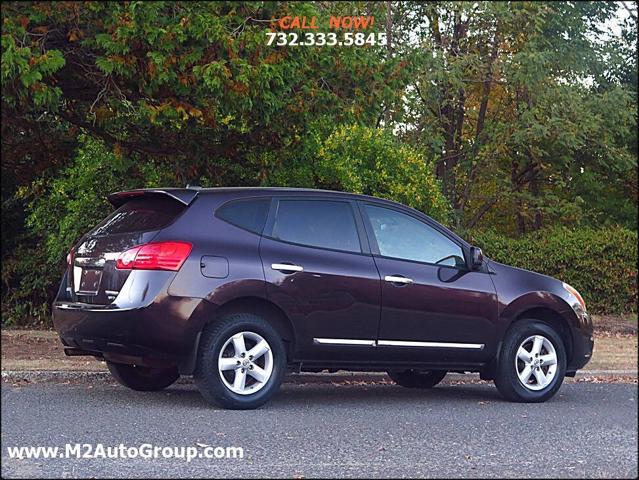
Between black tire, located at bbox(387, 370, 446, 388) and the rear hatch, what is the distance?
3289mm

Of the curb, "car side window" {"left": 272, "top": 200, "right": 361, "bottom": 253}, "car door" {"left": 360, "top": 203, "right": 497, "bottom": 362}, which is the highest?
"car side window" {"left": 272, "top": 200, "right": 361, "bottom": 253}

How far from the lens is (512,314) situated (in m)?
9.47

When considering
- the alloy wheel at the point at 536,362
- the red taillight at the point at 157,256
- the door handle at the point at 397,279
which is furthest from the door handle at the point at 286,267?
the alloy wheel at the point at 536,362

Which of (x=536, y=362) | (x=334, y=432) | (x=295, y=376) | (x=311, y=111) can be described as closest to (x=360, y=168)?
(x=311, y=111)

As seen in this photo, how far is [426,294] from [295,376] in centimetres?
254

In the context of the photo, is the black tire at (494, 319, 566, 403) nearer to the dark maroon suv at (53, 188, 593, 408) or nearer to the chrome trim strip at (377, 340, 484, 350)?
the dark maroon suv at (53, 188, 593, 408)

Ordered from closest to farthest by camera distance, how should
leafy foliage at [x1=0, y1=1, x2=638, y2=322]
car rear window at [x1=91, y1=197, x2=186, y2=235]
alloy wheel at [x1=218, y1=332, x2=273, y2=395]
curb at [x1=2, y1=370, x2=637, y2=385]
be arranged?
alloy wheel at [x1=218, y1=332, x2=273, y2=395]
car rear window at [x1=91, y1=197, x2=186, y2=235]
curb at [x1=2, y1=370, x2=637, y2=385]
leafy foliage at [x1=0, y1=1, x2=638, y2=322]

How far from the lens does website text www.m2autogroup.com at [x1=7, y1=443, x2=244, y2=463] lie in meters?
6.49

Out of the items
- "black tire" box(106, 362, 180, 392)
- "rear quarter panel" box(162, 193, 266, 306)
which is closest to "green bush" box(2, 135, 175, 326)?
"black tire" box(106, 362, 180, 392)

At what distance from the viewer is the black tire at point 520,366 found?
371 inches

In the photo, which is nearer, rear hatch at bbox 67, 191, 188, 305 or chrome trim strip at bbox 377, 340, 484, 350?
rear hatch at bbox 67, 191, 188, 305

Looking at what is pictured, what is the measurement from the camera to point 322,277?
28.2 feet

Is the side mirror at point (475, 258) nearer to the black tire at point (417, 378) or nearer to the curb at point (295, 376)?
the black tire at point (417, 378)

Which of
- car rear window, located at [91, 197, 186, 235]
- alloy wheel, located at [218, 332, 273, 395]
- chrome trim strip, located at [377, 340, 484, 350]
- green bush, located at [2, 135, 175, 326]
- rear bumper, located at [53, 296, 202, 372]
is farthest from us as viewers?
green bush, located at [2, 135, 175, 326]
